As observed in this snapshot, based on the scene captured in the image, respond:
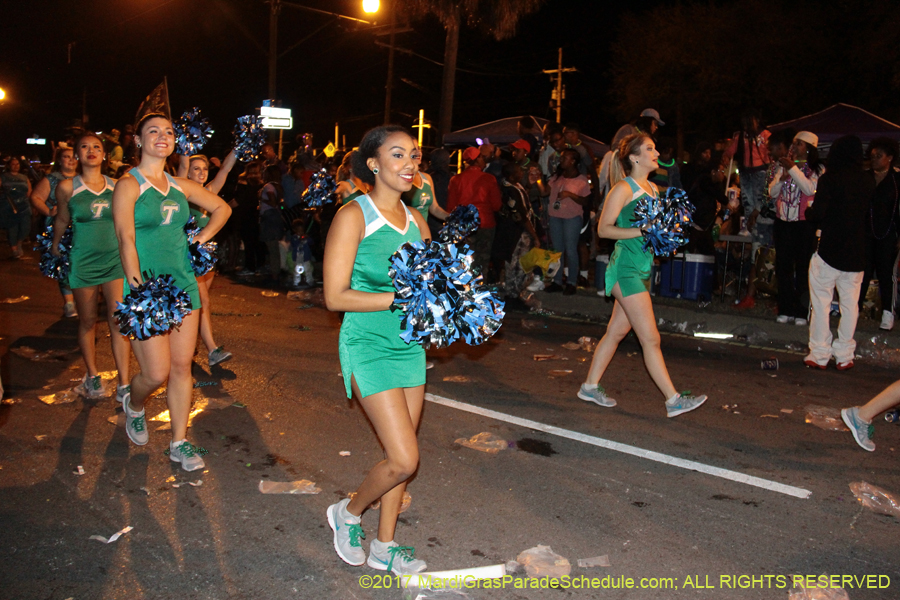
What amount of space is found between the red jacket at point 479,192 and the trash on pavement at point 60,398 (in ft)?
18.5

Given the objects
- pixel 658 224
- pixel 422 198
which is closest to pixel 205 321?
pixel 422 198

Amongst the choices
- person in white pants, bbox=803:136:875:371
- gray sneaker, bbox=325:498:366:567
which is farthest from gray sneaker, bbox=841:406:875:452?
gray sneaker, bbox=325:498:366:567

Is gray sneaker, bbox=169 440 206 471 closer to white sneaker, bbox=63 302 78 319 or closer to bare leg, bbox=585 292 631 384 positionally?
bare leg, bbox=585 292 631 384

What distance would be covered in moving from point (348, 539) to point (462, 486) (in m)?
1.11

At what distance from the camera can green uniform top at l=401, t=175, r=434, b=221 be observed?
685cm

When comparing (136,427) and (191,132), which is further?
(191,132)

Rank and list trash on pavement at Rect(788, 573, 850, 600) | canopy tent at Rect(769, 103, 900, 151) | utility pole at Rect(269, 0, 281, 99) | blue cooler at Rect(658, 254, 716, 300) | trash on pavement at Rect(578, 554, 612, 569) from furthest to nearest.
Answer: utility pole at Rect(269, 0, 281, 99), canopy tent at Rect(769, 103, 900, 151), blue cooler at Rect(658, 254, 716, 300), trash on pavement at Rect(578, 554, 612, 569), trash on pavement at Rect(788, 573, 850, 600)

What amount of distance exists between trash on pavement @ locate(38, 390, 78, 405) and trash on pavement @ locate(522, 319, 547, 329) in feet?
16.9

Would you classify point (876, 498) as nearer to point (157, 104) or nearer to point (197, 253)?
point (197, 253)

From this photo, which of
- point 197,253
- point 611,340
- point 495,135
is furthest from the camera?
point 495,135

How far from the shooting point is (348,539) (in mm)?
3510

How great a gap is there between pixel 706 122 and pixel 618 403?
2906 centimetres

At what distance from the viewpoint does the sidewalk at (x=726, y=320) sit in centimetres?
843

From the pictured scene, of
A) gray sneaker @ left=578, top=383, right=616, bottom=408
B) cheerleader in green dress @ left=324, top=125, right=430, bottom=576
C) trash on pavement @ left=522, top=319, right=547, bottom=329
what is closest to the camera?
cheerleader in green dress @ left=324, top=125, right=430, bottom=576
